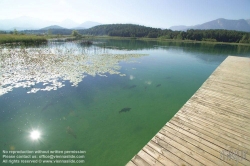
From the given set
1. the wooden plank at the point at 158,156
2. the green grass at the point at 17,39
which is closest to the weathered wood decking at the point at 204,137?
the wooden plank at the point at 158,156

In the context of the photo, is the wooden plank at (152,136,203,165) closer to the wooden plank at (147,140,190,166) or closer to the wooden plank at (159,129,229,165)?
the wooden plank at (147,140,190,166)

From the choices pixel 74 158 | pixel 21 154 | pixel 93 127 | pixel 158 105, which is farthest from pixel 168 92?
pixel 21 154

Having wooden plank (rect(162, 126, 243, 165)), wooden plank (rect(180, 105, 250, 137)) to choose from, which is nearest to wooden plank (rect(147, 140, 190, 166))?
wooden plank (rect(162, 126, 243, 165))

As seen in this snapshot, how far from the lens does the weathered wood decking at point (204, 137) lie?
8.27 ft

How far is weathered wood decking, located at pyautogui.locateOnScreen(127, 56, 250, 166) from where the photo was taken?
2520 mm

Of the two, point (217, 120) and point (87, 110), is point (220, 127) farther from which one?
point (87, 110)

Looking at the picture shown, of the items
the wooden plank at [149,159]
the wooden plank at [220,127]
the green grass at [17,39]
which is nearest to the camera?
the wooden plank at [149,159]

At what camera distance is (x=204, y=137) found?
310cm

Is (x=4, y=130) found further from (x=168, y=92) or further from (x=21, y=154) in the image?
(x=168, y=92)

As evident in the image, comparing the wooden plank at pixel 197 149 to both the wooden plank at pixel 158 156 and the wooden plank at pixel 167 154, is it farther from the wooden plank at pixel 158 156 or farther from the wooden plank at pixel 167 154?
the wooden plank at pixel 158 156

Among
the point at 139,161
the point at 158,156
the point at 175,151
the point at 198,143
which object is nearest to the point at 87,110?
the point at 139,161

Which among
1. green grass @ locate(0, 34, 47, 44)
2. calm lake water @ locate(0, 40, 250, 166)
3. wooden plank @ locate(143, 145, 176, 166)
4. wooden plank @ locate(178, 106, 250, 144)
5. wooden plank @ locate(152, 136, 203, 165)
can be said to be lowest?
calm lake water @ locate(0, 40, 250, 166)

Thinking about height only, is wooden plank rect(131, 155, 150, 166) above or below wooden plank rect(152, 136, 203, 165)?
below

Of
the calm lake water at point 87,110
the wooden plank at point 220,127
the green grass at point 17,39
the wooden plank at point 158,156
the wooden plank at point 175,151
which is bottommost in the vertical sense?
the calm lake water at point 87,110
